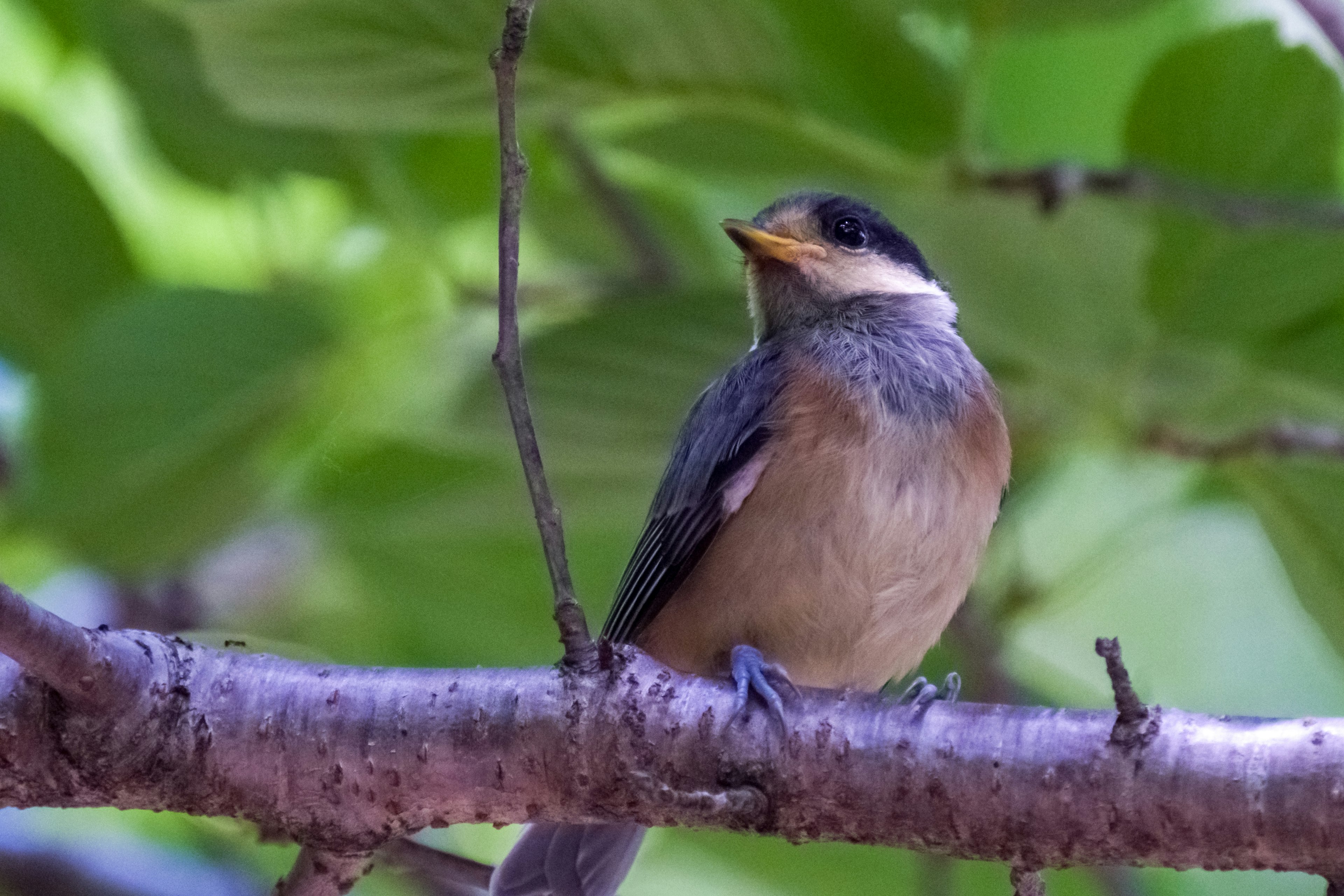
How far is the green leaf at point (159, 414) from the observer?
136 inches

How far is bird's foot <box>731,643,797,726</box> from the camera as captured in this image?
Answer: 2.21 m

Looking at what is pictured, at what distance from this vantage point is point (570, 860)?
127 inches

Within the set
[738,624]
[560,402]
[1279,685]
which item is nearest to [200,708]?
[738,624]

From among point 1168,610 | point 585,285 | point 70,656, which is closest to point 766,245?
point 585,285

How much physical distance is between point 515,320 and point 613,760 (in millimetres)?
647

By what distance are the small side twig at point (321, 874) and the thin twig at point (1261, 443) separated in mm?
2272

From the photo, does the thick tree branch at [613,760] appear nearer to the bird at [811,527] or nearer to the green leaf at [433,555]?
the bird at [811,527]

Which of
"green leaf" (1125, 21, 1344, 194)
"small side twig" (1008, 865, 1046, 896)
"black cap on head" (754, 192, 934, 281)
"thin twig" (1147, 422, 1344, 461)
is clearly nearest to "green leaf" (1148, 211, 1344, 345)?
"green leaf" (1125, 21, 1344, 194)

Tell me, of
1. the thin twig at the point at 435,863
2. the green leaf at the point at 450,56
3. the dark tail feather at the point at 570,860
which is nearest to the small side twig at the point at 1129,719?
the thin twig at the point at 435,863

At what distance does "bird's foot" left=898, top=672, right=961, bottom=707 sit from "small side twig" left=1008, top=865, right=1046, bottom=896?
0.87 feet

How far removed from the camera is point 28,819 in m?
4.13

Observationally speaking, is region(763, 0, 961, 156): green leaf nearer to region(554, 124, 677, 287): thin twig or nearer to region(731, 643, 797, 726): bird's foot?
region(554, 124, 677, 287): thin twig

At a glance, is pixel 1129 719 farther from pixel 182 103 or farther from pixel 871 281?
pixel 182 103

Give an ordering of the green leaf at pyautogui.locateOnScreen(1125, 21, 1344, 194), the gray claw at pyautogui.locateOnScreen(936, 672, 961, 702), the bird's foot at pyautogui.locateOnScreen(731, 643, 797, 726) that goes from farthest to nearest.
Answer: the green leaf at pyautogui.locateOnScreen(1125, 21, 1344, 194), the gray claw at pyautogui.locateOnScreen(936, 672, 961, 702), the bird's foot at pyautogui.locateOnScreen(731, 643, 797, 726)
